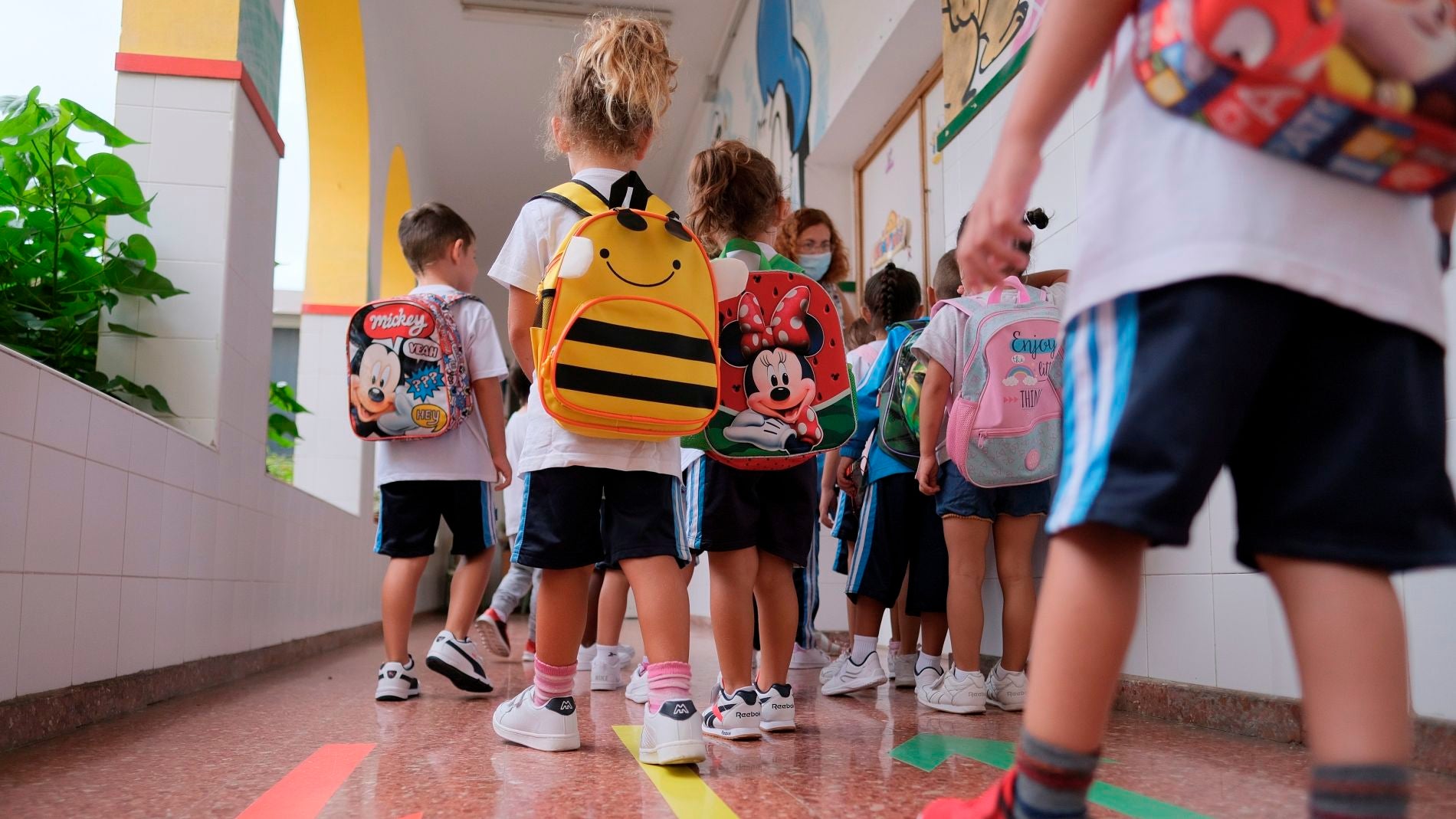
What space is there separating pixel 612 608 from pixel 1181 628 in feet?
5.47

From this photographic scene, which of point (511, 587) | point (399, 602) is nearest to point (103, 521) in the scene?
point (399, 602)

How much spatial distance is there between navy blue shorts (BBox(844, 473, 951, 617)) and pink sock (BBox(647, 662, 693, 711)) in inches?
51.7

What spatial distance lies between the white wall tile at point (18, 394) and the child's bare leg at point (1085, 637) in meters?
2.01

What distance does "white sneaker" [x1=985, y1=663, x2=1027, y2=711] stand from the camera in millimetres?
2719

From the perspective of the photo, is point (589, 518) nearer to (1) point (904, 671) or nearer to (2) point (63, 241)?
(1) point (904, 671)

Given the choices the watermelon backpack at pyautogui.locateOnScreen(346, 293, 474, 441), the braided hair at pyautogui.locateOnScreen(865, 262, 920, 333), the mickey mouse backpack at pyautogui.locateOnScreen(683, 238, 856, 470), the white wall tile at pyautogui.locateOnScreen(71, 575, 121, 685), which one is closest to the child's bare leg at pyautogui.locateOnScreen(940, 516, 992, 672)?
the mickey mouse backpack at pyautogui.locateOnScreen(683, 238, 856, 470)

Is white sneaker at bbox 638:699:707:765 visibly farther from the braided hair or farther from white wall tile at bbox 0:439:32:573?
the braided hair

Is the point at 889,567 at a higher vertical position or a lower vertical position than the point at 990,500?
lower

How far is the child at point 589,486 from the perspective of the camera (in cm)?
196

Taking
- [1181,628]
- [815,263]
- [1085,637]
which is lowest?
[1181,628]

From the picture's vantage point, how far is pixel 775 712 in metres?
2.28

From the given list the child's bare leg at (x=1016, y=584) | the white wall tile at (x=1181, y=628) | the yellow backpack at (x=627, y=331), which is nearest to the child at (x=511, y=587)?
the child's bare leg at (x=1016, y=584)

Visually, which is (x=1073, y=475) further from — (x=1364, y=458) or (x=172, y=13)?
(x=172, y=13)

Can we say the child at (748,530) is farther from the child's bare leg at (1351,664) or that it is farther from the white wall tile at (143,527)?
the white wall tile at (143,527)
